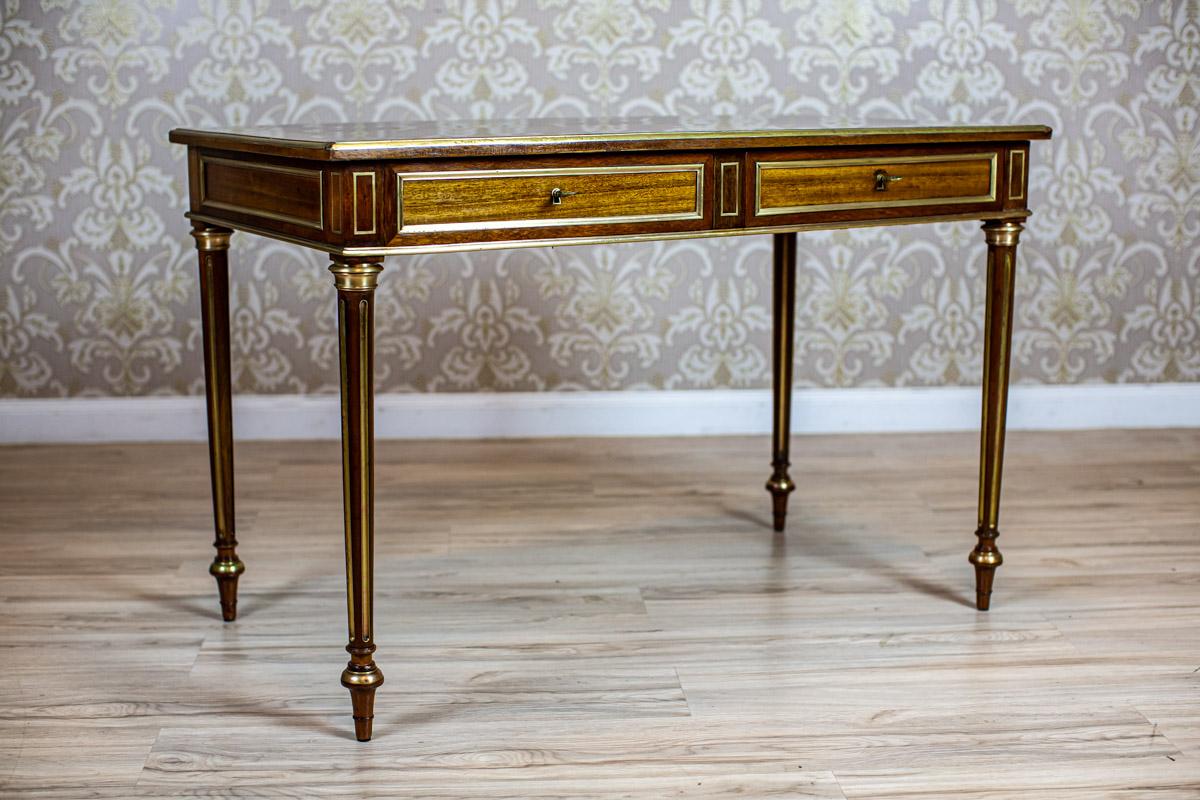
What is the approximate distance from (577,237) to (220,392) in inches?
28.5

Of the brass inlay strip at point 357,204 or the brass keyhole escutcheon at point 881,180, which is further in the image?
the brass keyhole escutcheon at point 881,180

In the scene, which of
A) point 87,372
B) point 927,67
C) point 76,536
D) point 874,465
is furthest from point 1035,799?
point 87,372

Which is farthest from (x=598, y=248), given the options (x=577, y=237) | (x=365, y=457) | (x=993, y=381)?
(x=365, y=457)

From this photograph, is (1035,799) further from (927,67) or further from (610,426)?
(927,67)

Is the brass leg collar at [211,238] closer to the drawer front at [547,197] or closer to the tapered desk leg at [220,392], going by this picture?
the tapered desk leg at [220,392]

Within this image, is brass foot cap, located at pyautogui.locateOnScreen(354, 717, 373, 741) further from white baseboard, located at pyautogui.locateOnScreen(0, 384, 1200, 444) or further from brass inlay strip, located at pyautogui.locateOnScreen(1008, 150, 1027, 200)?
white baseboard, located at pyautogui.locateOnScreen(0, 384, 1200, 444)

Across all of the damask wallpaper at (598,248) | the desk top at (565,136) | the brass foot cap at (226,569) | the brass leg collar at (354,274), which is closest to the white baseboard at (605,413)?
the damask wallpaper at (598,248)

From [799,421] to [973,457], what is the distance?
47 cm

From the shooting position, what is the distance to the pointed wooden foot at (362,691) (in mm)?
1941

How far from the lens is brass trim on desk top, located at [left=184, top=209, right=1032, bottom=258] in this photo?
1.82 m

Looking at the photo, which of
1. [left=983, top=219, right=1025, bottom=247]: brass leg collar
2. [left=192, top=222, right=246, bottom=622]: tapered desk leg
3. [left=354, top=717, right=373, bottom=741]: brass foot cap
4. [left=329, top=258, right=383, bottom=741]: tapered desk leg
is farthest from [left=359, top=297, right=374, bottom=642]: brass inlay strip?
[left=983, top=219, right=1025, bottom=247]: brass leg collar

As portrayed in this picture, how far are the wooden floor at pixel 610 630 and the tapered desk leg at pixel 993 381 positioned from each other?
0.11 m

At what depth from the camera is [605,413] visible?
144 inches

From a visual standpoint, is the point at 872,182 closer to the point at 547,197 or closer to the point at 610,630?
the point at 547,197
